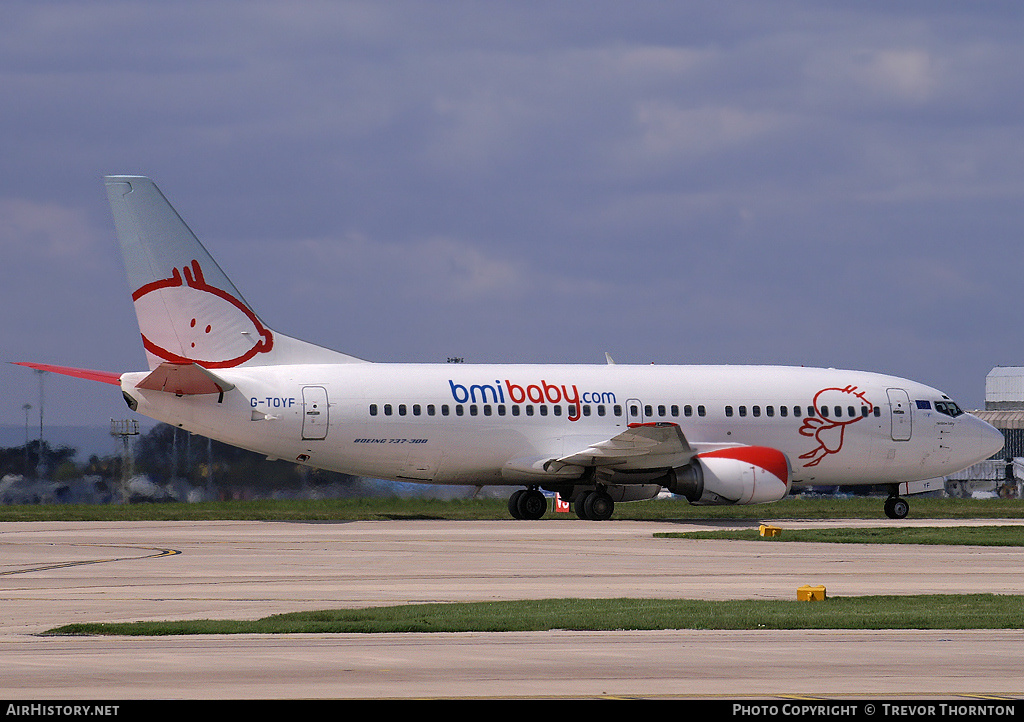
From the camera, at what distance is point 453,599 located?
18125 millimetres

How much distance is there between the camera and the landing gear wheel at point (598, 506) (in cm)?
3872

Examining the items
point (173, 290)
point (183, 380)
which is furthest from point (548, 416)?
point (173, 290)

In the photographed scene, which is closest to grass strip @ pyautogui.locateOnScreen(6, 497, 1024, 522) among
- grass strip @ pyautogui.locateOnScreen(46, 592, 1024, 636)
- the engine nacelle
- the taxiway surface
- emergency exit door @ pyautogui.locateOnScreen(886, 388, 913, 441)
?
the engine nacelle

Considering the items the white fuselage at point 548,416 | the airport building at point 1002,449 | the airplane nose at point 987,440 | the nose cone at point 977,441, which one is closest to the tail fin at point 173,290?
the white fuselage at point 548,416

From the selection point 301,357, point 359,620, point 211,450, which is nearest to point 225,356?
point 301,357

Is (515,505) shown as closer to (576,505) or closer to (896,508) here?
(576,505)

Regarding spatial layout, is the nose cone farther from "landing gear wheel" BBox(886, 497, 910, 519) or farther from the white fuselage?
"landing gear wheel" BBox(886, 497, 910, 519)

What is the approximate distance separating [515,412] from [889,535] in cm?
1146

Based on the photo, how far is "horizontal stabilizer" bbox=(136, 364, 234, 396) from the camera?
3488 centimetres

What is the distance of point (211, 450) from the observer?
45594mm

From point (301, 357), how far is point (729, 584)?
65.3 feet

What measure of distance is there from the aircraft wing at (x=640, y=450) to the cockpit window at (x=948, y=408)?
8.62m

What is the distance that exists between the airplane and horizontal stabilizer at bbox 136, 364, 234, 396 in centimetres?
4

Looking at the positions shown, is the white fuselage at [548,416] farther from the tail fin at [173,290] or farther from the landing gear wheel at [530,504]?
the tail fin at [173,290]
